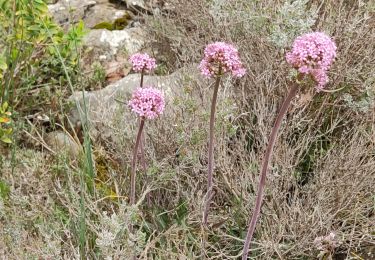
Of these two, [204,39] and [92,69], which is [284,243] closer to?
[204,39]

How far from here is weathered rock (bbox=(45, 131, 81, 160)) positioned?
3217 mm

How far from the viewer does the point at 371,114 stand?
112 inches

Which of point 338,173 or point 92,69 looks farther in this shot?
point 92,69

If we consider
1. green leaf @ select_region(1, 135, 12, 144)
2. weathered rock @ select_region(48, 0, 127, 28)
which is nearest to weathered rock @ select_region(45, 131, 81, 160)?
green leaf @ select_region(1, 135, 12, 144)

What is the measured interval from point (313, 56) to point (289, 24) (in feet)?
4.20

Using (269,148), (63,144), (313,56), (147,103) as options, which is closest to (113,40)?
(63,144)

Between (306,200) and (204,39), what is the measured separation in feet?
4.64

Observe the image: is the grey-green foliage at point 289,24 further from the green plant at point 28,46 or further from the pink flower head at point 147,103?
the green plant at point 28,46

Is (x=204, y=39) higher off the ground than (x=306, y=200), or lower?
higher

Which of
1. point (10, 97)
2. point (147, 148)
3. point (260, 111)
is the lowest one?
point (10, 97)

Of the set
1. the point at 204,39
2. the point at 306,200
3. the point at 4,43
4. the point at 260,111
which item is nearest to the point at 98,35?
the point at 4,43

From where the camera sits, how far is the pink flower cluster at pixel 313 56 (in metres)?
1.71

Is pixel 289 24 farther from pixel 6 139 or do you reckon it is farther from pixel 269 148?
pixel 6 139

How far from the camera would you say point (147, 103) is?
6.97 ft
